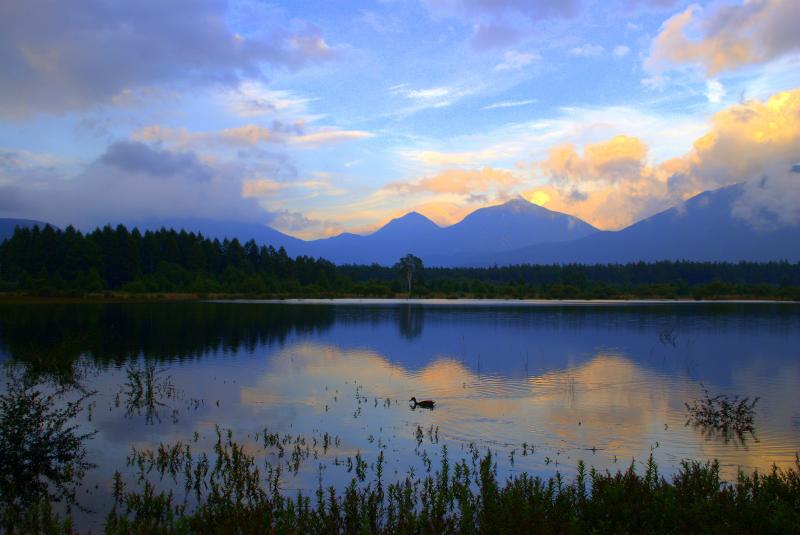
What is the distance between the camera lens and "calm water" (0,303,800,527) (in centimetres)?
1833

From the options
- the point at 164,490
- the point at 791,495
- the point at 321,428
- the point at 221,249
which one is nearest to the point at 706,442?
the point at 791,495

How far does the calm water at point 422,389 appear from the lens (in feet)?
60.1

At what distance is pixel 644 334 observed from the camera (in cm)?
5697

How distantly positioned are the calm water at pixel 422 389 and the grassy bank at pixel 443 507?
4.08 ft

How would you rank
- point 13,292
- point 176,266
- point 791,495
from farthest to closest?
point 176,266, point 13,292, point 791,495

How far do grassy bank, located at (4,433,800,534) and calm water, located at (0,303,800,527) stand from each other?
1.24 metres

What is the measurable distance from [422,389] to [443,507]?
55.9ft

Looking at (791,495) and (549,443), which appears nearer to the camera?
(791,495)

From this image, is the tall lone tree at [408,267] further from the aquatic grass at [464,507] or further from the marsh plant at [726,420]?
the aquatic grass at [464,507]

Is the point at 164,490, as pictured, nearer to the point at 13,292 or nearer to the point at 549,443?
the point at 549,443

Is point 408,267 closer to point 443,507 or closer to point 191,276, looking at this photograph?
point 191,276

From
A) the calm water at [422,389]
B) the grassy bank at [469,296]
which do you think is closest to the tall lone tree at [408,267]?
the grassy bank at [469,296]

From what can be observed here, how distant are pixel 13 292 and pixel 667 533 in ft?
390

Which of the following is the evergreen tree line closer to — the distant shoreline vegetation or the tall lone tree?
the distant shoreline vegetation
